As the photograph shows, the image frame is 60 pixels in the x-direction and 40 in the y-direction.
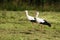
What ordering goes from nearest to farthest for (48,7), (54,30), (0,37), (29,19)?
(0,37) → (54,30) → (29,19) → (48,7)

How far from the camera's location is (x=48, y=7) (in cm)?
1673

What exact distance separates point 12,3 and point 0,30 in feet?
26.0

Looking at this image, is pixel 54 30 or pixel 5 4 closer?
pixel 54 30

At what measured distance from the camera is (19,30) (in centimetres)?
943

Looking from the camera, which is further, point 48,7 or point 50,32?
point 48,7

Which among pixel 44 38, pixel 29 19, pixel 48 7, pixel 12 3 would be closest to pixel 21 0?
pixel 12 3

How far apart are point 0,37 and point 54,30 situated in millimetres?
2629

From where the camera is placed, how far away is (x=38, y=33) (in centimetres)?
899

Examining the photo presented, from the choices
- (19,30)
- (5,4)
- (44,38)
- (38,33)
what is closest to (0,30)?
(19,30)

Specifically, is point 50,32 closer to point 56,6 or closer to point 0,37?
point 0,37

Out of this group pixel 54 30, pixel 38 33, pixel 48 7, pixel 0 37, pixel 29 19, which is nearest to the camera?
pixel 0 37

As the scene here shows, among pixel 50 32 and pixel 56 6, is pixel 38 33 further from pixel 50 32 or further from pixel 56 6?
pixel 56 6

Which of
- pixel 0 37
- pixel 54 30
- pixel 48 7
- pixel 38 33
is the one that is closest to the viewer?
pixel 0 37

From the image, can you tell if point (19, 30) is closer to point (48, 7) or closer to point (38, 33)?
point (38, 33)
